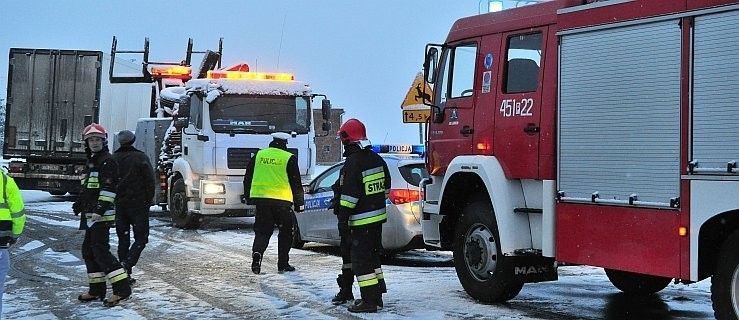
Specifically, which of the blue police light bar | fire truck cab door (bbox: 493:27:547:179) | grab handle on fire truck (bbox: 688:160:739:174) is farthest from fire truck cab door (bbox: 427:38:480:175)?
the blue police light bar

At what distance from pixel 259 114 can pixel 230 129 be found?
561 mm

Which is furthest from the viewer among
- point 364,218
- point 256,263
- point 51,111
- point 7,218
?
point 51,111

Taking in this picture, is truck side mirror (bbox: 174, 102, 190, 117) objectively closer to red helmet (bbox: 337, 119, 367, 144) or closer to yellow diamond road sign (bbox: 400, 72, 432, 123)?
yellow diamond road sign (bbox: 400, 72, 432, 123)

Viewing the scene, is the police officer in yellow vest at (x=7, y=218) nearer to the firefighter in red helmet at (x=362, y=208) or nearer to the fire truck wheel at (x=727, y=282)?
the firefighter in red helmet at (x=362, y=208)

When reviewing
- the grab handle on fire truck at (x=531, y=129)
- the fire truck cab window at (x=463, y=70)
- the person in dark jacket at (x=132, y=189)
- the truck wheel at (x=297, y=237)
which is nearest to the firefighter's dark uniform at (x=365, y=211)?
the fire truck cab window at (x=463, y=70)

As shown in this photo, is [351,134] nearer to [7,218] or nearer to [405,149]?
[7,218]

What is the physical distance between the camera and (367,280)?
8.97 meters

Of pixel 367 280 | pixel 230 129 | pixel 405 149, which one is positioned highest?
pixel 230 129

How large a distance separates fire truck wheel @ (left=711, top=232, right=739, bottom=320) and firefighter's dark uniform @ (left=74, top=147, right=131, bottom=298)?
208 inches

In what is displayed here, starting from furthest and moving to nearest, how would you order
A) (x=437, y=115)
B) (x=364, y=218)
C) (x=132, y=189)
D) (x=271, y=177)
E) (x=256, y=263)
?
(x=271, y=177) < (x=256, y=263) < (x=132, y=189) < (x=437, y=115) < (x=364, y=218)

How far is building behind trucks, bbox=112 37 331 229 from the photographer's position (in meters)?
17.0

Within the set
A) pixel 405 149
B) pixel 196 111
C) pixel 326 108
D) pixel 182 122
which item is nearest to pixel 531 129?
pixel 405 149

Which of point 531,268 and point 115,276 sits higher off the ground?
point 531,268

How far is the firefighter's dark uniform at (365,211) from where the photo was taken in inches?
354
